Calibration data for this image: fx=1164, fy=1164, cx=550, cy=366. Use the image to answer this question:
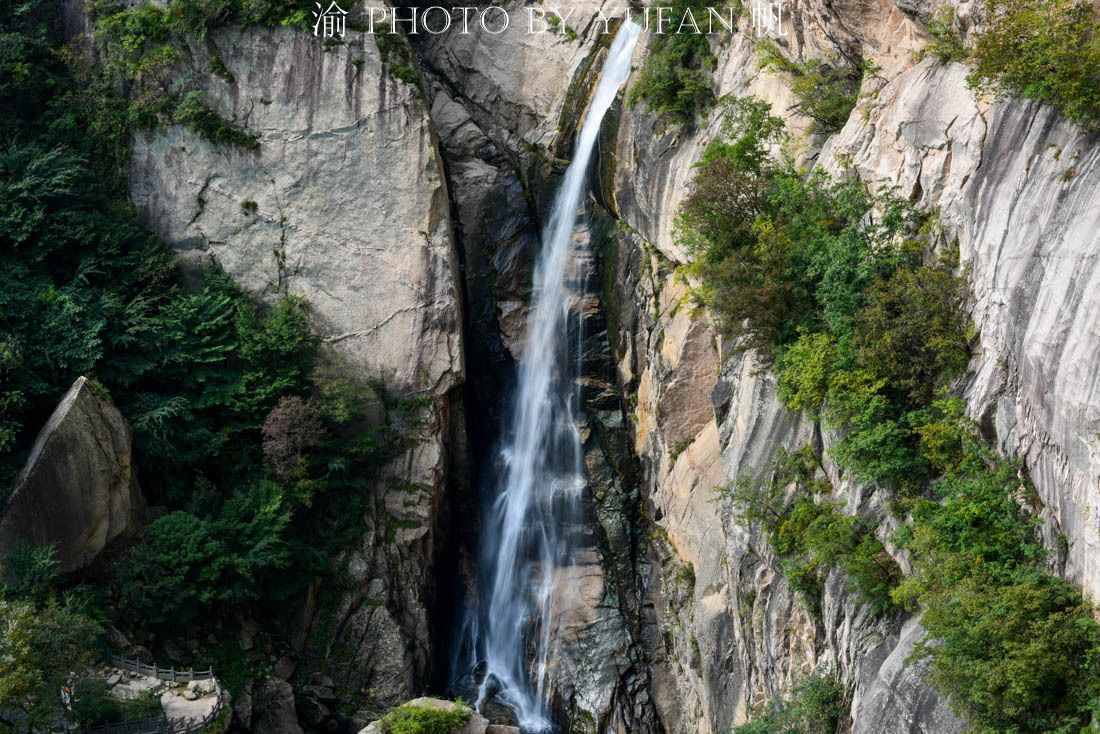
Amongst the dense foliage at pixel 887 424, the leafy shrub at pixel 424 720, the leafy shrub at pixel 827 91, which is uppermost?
the leafy shrub at pixel 827 91

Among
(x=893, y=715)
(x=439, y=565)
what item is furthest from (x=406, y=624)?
(x=893, y=715)

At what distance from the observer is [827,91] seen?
2138cm

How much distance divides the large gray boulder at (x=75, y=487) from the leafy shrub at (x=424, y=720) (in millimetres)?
7535

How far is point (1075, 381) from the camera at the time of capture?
45.0ft

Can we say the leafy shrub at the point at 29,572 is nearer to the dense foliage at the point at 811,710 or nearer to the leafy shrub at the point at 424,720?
the leafy shrub at the point at 424,720

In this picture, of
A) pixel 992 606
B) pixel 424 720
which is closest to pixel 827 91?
pixel 992 606

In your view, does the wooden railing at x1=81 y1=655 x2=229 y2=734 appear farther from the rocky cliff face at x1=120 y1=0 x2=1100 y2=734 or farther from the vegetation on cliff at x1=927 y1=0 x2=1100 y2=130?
the vegetation on cliff at x1=927 y1=0 x2=1100 y2=130

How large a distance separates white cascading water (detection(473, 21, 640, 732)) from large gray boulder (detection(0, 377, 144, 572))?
9022 mm

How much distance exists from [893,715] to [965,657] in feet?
6.40

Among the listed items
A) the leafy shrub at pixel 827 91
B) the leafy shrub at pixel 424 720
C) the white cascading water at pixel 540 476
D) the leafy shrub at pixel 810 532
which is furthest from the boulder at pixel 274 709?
the leafy shrub at pixel 827 91

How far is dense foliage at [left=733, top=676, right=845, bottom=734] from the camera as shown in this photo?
18172 millimetres

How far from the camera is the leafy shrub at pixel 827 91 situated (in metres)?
21.2

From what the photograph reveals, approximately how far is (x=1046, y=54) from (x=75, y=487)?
20.3 m

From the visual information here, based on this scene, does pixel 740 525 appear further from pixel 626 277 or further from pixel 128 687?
pixel 128 687
